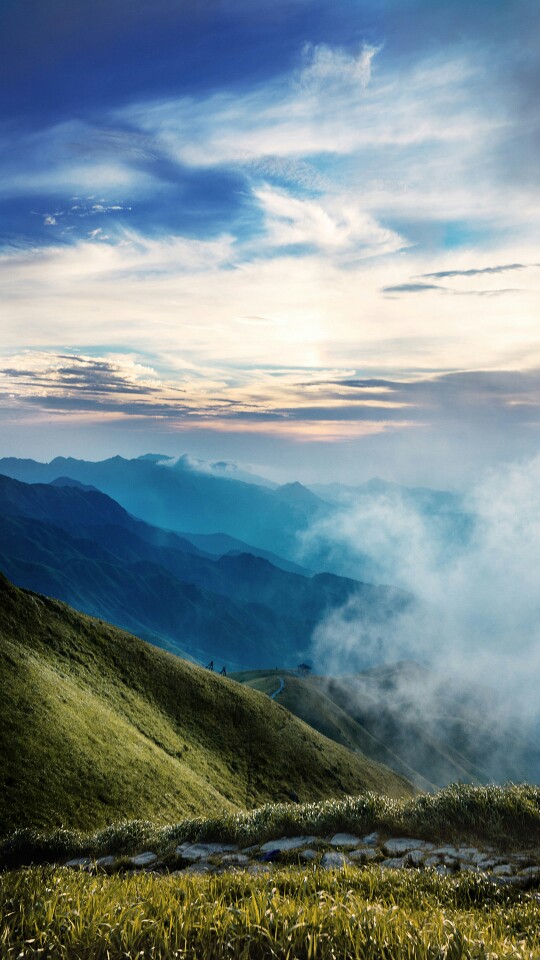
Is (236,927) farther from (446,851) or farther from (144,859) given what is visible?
(144,859)

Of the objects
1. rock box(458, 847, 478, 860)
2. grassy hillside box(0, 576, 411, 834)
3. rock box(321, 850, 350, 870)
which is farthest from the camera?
grassy hillside box(0, 576, 411, 834)

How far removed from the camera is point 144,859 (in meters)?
11.0

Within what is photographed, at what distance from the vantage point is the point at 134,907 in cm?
522

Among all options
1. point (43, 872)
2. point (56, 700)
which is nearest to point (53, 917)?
point (43, 872)

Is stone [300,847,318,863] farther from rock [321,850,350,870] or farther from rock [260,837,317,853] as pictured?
rock [260,837,317,853]

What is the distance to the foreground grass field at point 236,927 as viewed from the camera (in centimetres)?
439

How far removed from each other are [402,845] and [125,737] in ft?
150

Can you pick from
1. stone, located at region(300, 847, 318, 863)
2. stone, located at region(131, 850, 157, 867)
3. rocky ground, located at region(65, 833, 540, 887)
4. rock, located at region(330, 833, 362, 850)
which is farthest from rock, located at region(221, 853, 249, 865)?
rock, located at region(330, 833, 362, 850)

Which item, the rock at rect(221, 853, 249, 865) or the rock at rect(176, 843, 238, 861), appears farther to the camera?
the rock at rect(176, 843, 238, 861)

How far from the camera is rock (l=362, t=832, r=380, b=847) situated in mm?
10523

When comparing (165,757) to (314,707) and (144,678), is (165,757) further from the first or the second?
(314,707)

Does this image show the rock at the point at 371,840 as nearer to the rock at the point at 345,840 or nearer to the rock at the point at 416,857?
the rock at the point at 345,840

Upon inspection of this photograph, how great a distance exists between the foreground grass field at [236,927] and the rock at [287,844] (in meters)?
4.41

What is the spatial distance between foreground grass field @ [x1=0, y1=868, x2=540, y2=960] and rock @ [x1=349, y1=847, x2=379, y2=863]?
348cm
